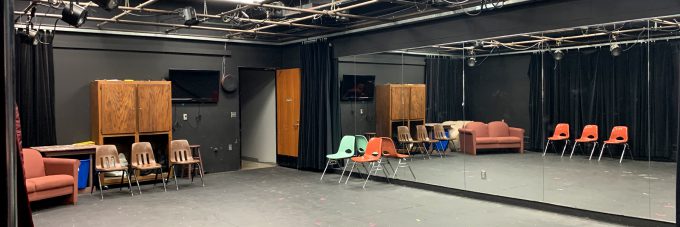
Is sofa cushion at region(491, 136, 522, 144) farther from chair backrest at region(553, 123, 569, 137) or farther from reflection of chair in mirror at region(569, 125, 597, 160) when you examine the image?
reflection of chair in mirror at region(569, 125, 597, 160)

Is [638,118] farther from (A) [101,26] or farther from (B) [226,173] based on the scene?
(A) [101,26]

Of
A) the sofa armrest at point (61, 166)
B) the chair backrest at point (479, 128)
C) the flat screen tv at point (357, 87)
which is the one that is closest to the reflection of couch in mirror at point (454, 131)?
the chair backrest at point (479, 128)

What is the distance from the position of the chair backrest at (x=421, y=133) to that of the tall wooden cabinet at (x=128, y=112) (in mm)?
4123

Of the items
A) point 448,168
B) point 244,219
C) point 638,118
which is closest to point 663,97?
point 638,118

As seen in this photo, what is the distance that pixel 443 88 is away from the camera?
25.2ft

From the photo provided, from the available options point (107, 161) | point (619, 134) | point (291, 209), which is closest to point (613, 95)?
point (619, 134)

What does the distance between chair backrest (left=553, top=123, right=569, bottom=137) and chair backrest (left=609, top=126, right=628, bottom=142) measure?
51cm

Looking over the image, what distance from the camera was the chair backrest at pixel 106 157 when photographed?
7437 millimetres

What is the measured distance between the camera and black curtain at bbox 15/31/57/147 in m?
7.40

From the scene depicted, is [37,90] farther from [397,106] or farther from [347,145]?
[397,106]

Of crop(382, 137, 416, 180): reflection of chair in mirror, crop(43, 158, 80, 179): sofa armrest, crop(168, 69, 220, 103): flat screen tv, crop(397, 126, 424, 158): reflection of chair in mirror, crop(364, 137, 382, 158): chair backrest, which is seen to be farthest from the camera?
crop(168, 69, 220, 103): flat screen tv

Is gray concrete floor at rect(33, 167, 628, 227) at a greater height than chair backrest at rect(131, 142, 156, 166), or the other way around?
chair backrest at rect(131, 142, 156, 166)

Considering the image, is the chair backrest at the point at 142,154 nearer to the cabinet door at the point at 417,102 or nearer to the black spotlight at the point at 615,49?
the cabinet door at the point at 417,102

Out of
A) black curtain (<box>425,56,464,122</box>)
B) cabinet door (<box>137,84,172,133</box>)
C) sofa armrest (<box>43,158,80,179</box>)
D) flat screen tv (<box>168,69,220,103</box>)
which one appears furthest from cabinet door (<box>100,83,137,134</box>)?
black curtain (<box>425,56,464,122</box>)
